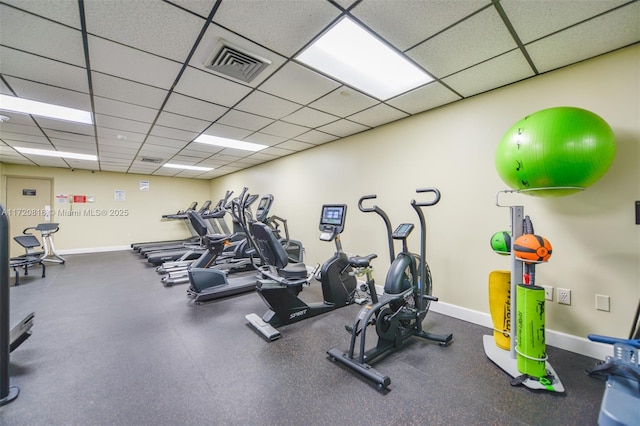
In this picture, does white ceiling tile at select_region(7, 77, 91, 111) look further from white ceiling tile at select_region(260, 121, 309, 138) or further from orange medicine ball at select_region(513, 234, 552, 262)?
orange medicine ball at select_region(513, 234, 552, 262)

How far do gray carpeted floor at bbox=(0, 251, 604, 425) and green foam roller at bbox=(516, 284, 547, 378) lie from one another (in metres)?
0.15

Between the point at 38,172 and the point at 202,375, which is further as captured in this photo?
the point at 38,172

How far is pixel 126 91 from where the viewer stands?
2736 millimetres

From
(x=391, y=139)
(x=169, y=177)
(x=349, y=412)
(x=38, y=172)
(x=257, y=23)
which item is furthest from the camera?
(x=169, y=177)

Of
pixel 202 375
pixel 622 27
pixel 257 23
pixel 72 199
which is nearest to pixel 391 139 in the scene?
pixel 622 27

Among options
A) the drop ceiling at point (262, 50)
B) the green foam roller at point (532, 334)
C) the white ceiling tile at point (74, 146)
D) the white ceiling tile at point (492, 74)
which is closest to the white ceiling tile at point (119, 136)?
the drop ceiling at point (262, 50)

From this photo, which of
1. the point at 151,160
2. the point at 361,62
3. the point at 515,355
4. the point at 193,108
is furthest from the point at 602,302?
the point at 151,160

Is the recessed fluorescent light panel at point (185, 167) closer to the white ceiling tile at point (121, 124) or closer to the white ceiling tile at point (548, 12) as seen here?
the white ceiling tile at point (121, 124)

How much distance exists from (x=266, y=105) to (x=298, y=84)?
69 cm

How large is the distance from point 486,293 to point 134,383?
326 cm

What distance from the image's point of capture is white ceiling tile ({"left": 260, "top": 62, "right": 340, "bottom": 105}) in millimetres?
2375

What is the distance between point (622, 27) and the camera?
5.87ft

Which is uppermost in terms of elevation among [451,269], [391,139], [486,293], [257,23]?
[257,23]

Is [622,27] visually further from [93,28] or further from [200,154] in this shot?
[200,154]
